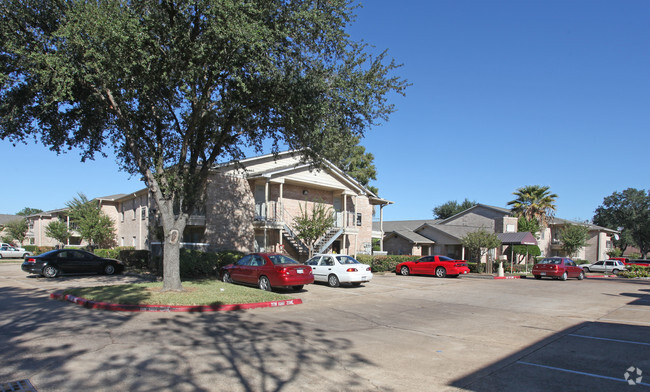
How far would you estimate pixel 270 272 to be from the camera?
51.1 ft

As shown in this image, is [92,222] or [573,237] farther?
[573,237]

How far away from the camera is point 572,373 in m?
6.66

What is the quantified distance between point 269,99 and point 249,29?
2647mm

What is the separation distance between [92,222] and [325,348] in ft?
111

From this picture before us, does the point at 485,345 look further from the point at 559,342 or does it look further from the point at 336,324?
the point at 336,324

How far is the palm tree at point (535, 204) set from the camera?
44312 millimetres

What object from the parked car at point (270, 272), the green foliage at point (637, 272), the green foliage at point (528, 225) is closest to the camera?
the parked car at point (270, 272)

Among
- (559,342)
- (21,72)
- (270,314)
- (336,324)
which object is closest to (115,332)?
(270,314)

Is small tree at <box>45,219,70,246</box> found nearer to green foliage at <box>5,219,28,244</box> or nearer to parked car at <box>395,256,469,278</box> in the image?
green foliage at <box>5,219,28,244</box>

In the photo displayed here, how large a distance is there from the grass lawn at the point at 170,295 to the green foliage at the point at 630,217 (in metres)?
67.3

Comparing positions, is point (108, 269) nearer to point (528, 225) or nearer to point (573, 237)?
point (528, 225)

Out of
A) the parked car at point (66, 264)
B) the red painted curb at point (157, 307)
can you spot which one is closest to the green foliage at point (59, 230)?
the parked car at point (66, 264)

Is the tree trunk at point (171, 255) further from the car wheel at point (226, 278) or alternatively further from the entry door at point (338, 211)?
the entry door at point (338, 211)

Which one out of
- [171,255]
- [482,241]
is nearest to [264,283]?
[171,255]
